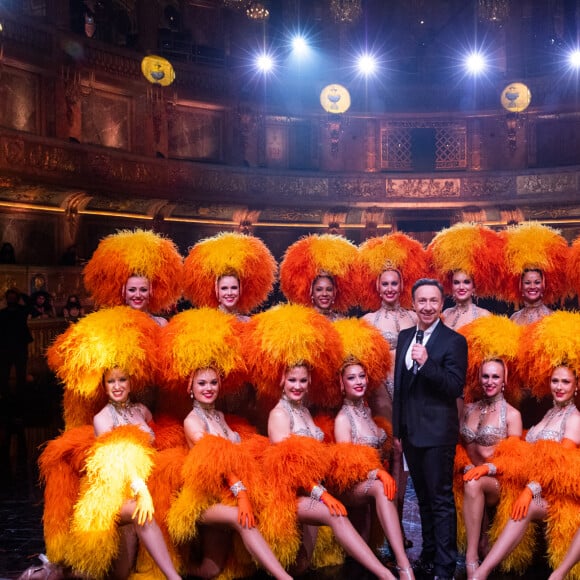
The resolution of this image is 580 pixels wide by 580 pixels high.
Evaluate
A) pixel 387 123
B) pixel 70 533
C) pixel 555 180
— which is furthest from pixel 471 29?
pixel 70 533

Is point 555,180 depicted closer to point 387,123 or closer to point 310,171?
point 387,123

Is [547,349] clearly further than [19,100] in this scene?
No

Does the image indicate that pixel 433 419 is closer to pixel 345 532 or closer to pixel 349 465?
pixel 349 465

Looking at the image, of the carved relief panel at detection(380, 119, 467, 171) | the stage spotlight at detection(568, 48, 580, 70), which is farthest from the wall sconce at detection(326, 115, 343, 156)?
the stage spotlight at detection(568, 48, 580, 70)

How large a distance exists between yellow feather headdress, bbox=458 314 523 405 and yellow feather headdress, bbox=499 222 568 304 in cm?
72

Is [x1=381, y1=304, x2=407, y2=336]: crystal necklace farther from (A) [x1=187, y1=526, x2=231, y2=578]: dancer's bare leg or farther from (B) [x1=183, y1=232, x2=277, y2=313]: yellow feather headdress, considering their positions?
(A) [x1=187, y1=526, x2=231, y2=578]: dancer's bare leg

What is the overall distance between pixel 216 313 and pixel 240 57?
46.9ft

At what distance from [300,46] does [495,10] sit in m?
4.82

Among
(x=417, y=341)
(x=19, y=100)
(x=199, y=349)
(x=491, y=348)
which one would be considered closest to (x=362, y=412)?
(x=417, y=341)

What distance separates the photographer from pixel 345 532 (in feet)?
11.9

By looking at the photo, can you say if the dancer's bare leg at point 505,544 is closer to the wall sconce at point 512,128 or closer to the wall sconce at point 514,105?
the wall sconce at point 514,105

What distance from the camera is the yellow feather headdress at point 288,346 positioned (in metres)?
4.03

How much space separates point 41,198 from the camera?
13.9 m

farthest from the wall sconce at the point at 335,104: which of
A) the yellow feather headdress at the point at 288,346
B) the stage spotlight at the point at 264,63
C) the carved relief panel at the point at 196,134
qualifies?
the yellow feather headdress at the point at 288,346
